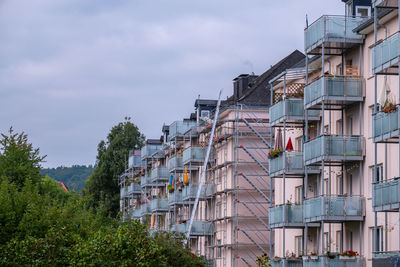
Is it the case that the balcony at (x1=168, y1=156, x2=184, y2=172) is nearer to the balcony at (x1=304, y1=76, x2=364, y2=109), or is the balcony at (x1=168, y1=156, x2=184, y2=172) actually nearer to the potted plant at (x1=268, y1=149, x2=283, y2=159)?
the potted plant at (x1=268, y1=149, x2=283, y2=159)

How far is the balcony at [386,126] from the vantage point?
103 ft

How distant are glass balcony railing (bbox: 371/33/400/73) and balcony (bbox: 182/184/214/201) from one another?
32732 mm

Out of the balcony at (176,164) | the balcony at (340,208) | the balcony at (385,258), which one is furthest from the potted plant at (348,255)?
the balcony at (176,164)

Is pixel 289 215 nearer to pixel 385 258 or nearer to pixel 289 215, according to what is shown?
pixel 289 215

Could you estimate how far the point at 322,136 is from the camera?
127ft

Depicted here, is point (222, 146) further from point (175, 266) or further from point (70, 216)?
point (175, 266)

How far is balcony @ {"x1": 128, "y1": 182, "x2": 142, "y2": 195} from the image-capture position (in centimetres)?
9170

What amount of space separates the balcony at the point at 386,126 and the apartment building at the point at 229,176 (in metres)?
20.5

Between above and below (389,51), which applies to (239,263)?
below

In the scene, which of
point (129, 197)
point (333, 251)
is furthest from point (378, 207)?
point (129, 197)

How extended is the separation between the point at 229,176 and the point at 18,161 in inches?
525

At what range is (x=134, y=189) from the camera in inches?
3617

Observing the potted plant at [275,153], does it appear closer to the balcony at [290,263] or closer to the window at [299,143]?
the window at [299,143]

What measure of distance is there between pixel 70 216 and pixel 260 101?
60.6 ft
